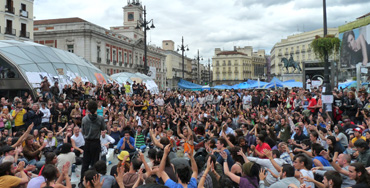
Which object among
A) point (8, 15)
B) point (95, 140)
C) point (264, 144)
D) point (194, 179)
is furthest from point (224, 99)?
point (8, 15)

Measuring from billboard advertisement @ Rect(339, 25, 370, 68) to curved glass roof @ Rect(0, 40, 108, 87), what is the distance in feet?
93.0

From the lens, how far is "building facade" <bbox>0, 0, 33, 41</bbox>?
36594 millimetres

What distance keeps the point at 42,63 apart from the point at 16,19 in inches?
910

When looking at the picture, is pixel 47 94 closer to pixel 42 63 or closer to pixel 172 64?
pixel 42 63

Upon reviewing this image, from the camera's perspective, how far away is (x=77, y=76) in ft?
71.6

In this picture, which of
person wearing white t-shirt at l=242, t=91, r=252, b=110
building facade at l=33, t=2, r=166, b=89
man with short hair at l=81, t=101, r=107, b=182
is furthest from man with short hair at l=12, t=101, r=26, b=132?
building facade at l=33, t=2, r=166, b=89

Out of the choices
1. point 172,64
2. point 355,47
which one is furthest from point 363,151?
point 172,64

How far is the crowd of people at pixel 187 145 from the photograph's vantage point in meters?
4.63

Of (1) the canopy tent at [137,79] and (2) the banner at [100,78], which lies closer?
(2) the banner at [100,78]

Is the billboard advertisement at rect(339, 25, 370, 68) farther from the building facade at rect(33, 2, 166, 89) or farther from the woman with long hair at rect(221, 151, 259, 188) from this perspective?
the woman with long hair at rect(221, 151, 259, 188)

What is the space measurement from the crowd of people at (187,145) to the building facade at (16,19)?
25508 millimetres

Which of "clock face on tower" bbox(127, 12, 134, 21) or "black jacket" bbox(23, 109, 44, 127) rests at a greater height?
"clock face on tower" bbox(127, 12, 134, 21)

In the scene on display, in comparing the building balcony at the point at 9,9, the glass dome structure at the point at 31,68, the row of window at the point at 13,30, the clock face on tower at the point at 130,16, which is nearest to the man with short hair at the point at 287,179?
the glass dome structure at the point at 31,68

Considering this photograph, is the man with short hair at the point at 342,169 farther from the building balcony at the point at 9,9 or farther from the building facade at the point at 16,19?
the building balcony at the point at 9,9
